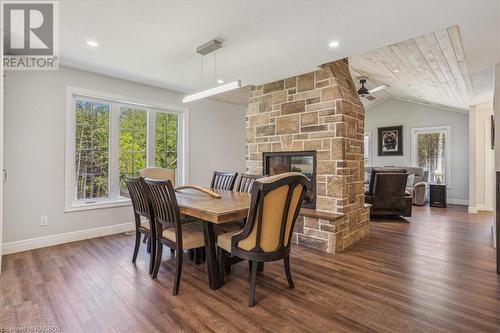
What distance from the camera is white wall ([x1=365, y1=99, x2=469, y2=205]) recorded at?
6797 millimetres

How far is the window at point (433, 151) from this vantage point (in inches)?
278

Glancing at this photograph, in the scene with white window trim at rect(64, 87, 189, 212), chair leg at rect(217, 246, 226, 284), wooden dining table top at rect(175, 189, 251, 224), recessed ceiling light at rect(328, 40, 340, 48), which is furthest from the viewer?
white window trim at rect(64, 87, 189, 212)

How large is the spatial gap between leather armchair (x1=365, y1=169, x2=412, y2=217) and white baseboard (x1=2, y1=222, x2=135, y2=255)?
448cm

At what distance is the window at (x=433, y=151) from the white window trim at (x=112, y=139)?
21.4 ft

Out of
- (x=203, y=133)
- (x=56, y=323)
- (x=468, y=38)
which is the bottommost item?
(x=56, y=323)

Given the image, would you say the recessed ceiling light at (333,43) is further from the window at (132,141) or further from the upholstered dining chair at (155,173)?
the window at (132,141)

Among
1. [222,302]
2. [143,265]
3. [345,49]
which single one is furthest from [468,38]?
[143,265]

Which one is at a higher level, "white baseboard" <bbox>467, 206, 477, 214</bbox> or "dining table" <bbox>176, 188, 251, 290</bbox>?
"dining table" <bbox>176, 188, 251, 290</bbox>

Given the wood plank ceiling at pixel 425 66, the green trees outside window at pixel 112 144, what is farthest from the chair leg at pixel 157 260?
the wood plank ceiling at pixel 425 66

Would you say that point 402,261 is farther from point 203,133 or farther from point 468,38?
point 203,133

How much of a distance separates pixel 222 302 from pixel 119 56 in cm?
301

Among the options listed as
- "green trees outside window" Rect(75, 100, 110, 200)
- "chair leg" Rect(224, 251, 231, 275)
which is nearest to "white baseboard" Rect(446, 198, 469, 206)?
"chair leg" Rect(224, 251, 231, 275)

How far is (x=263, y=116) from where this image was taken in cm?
429

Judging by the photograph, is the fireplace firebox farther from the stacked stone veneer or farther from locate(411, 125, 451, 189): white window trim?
locate(411, 125, 451, 189): white window trim
